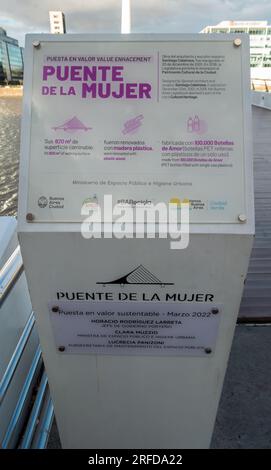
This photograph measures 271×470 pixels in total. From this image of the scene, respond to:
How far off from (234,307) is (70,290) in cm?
67

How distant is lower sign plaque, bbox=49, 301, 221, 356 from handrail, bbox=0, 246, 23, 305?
1.80ft

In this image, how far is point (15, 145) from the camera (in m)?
18.8

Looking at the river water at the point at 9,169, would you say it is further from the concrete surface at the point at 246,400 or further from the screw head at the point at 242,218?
the screw head at the point at 242,218

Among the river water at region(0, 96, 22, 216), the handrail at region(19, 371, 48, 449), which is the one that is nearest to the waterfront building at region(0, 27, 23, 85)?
the river water at region(0, 96, 22, 216)

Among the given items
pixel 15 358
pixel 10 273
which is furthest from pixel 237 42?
pixel 15 358

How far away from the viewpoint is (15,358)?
78.4 inches

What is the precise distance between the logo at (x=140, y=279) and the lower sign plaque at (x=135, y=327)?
0.32 ft

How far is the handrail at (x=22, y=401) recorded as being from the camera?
1.83 meters

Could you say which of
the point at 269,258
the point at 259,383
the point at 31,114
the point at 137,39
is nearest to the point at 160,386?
the point at 259,383

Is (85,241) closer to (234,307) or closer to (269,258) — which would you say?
(234,307)

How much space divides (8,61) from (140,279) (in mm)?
103466

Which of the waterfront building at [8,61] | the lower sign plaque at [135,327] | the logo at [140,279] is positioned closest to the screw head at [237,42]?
the logo at [140,279]

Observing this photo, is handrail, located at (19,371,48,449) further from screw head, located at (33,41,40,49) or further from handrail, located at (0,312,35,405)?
screw head, located at (33,41,40,49)

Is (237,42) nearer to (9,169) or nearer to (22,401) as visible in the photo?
(22,401)
